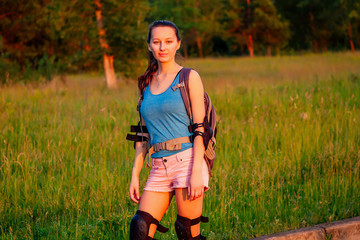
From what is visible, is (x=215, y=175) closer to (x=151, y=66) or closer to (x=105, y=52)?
(x=151, y=66)

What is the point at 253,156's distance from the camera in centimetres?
664

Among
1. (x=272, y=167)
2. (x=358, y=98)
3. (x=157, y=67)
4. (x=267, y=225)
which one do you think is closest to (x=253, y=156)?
(x=272, y=167)

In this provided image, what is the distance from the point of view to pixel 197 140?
8.94 feet

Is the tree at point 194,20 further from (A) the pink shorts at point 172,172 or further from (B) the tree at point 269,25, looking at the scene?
(A) the pink shorts at point 172,172

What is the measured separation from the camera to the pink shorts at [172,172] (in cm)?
272

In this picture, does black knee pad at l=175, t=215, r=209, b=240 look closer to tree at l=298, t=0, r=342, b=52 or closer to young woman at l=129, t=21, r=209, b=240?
young woman at l=129, t=21, r=209, b=240

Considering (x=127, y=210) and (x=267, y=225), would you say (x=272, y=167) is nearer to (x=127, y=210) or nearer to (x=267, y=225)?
(x=267, y=225)

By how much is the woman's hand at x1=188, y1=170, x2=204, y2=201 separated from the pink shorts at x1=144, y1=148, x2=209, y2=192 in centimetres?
6

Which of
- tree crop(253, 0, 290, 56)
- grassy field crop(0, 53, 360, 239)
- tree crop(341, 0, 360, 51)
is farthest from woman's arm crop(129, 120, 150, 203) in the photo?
tree crop(253, 0, 290, 56)

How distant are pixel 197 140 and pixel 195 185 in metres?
0.29

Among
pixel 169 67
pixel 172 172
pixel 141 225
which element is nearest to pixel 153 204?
pixel 141 225

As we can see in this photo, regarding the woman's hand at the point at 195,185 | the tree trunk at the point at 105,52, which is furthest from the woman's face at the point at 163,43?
the tree trunk at the point at 105,52

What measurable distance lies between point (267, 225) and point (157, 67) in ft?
6.98

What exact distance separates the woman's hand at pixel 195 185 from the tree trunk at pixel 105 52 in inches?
529
